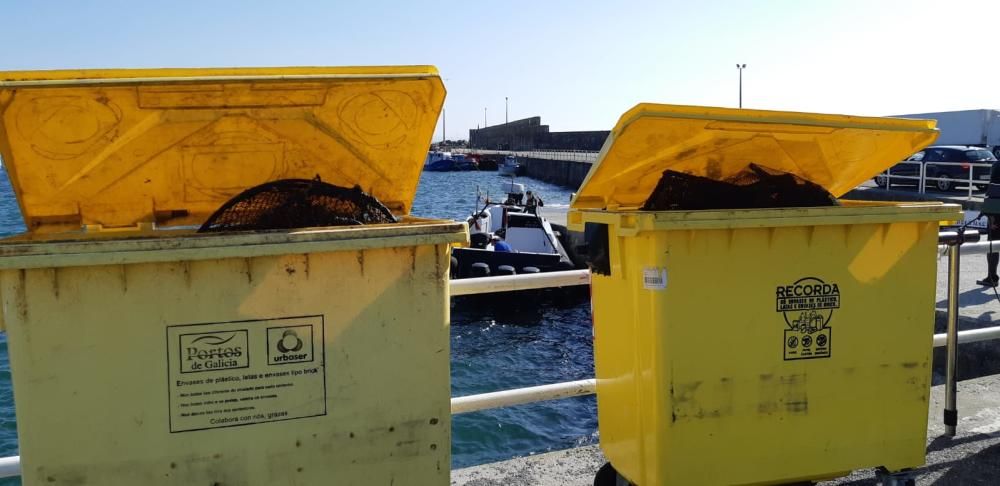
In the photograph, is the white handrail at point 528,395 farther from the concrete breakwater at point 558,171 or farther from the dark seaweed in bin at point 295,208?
the concrete breakwater at point 558,171

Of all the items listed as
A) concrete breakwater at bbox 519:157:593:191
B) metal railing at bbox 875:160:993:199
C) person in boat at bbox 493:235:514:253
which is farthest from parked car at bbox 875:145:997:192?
concrete breakwater at bbox 519:157:593:191

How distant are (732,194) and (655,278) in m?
0.65

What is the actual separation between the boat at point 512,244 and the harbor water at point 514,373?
4.36 feet

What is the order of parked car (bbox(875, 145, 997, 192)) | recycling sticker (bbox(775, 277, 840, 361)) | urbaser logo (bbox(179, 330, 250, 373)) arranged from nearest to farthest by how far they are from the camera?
urbaser logo (bbox(179, 330, 250, 373)) < recycling sticker (bbox(775, 277, 840, 361)) < parked car (bbox(875, 145, 997, 192))

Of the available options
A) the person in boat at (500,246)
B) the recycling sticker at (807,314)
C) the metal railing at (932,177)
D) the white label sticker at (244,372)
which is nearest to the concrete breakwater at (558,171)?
the metal railing at (932,177)

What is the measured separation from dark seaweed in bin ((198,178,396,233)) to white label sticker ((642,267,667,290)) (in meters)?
1.03

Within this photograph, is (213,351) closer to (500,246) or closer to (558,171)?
(500,246)

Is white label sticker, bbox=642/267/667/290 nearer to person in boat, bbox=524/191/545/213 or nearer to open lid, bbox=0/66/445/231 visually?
open lid, bbox=0/66/445/231

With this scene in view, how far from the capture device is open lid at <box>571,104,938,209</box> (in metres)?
2.84

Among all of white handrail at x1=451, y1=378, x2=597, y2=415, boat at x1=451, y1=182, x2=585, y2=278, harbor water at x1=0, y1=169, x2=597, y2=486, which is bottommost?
harbor water at x1=0, y1=169, x2=597, y2=486

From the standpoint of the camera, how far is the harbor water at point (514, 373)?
902cm

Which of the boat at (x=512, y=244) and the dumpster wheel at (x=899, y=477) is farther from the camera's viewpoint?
the boat at (x=512, y=244)

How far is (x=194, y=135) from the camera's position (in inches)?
113

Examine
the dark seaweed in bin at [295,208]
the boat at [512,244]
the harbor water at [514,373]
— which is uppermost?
the dark seaweed in bin at [295,208]
